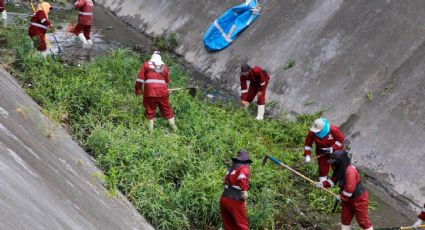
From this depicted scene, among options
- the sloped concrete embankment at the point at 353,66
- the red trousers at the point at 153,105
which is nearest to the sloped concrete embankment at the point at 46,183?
the red trousers at the point at 153,105

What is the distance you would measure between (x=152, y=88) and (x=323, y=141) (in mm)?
3087

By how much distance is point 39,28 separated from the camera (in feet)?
38.4

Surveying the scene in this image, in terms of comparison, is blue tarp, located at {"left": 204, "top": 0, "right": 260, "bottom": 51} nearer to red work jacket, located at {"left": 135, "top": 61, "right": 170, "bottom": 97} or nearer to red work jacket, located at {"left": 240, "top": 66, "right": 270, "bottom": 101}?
red work jacket, located at {"left": 240, "top": 66, "right": 270, "bottom": 101}

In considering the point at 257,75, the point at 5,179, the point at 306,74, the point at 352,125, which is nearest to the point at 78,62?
the point at 257,75

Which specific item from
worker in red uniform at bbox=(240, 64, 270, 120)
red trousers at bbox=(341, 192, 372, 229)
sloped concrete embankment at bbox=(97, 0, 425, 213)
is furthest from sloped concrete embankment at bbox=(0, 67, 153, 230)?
sloped concrete embankment at bbox=(97, 0, 425, 213)

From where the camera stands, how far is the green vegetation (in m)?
6.96

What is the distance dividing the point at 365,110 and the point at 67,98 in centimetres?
583

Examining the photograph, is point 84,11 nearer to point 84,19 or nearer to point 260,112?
point 84,19

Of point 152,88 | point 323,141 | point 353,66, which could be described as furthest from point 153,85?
point 353,66

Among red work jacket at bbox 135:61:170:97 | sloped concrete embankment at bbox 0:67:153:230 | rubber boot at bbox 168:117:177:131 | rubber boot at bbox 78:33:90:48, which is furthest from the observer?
rubber boot at bbox 78:33:90:48

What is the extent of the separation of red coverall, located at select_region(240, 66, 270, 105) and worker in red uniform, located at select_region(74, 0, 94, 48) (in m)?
5.15

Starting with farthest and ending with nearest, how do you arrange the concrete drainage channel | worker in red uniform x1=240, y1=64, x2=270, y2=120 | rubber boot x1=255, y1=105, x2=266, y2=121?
1. the concrete drainage channel
2. rubber boot x1=255, y1=105, x2=266, y2=121
3. worker in red uniform x1=240, y1=64, x2=270, y2=120

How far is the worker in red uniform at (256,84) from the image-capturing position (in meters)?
10.7

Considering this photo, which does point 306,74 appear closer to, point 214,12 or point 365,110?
point 365,110
